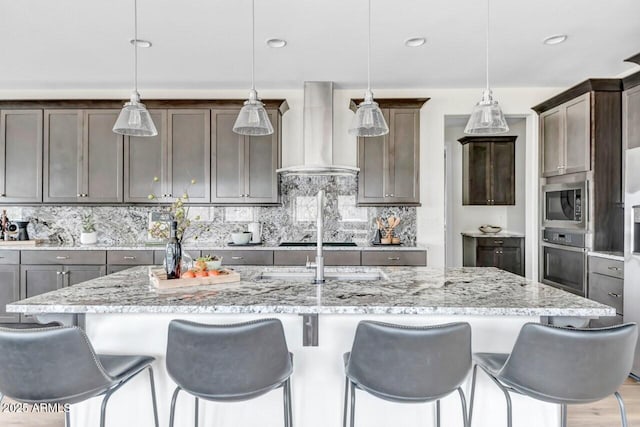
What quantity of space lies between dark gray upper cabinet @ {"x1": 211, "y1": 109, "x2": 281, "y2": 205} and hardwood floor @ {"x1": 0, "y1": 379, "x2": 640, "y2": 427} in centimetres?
239

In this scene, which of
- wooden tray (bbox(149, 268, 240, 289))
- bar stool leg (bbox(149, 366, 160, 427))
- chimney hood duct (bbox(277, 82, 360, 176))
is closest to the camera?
bar stool leg (bbox(149, 366, 160, 427))

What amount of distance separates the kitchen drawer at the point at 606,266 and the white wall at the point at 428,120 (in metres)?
1.16

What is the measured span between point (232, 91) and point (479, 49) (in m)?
2.69

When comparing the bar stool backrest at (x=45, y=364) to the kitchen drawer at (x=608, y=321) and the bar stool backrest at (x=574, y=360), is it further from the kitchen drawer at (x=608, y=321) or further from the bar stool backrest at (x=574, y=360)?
the kitchen drawer at (x=608, y=321)

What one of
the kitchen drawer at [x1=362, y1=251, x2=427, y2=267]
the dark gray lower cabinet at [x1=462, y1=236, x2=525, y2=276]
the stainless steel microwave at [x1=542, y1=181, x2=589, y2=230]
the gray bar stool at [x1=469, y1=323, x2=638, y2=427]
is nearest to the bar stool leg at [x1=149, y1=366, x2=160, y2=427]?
the gray bar stool at [x1=469, y1=323, x2=638, y2=427]

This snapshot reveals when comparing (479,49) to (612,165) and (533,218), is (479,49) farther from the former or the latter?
(533,218)

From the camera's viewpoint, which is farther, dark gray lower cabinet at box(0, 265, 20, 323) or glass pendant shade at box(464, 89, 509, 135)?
dark gray lower cabinet at box(0, 265, 20, 323)

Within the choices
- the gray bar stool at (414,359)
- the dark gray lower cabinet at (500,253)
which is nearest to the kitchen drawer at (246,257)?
the gray bar stool at (414,359)

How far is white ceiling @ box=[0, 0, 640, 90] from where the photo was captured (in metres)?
2.66

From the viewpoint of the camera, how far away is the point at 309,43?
3221mm

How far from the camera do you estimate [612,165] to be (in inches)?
136

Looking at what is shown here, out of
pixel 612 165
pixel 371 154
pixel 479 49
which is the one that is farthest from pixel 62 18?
pixel 612 165

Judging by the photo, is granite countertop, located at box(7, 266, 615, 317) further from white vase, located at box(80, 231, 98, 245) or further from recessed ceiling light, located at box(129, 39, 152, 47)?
white vase, located at box(80, 231, 98, 245)

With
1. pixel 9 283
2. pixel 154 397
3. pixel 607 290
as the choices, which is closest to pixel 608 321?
pixel 607 290
